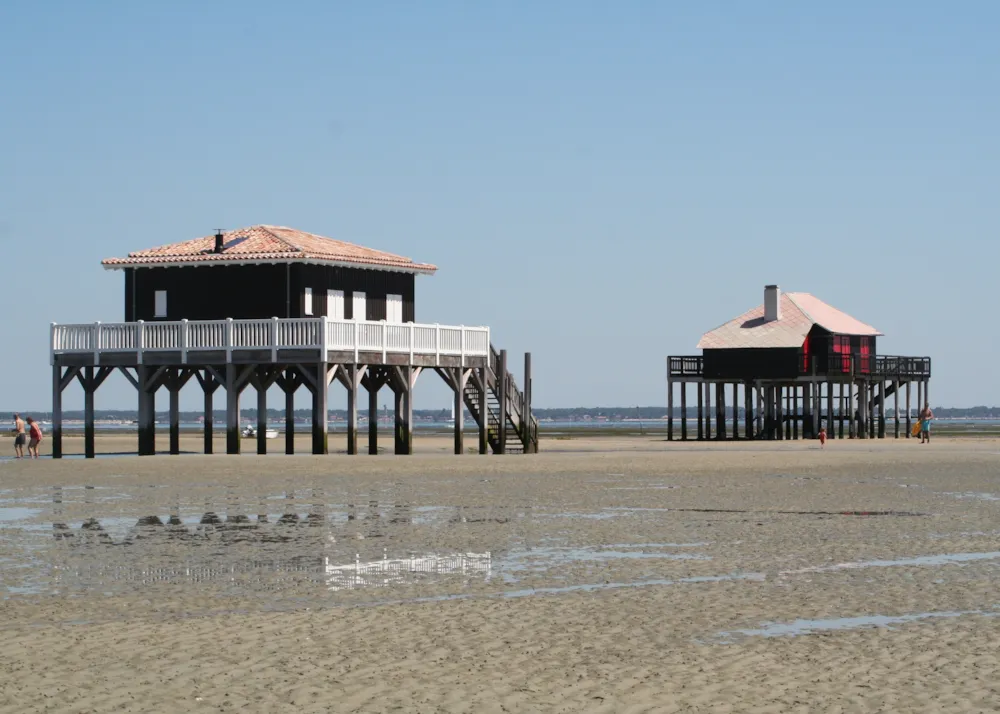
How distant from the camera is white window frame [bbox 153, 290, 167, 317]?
44.2 metres

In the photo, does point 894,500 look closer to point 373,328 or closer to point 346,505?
point 346,505

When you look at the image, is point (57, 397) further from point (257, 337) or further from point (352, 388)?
point (352, 388)


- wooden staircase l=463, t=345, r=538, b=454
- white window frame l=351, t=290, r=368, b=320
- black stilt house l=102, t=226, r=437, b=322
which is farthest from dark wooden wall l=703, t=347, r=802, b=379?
white window frame l=351, t=290, r=368, b=320

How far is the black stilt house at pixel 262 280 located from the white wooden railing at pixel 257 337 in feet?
6.75

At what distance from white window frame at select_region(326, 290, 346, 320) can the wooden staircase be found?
522 cm

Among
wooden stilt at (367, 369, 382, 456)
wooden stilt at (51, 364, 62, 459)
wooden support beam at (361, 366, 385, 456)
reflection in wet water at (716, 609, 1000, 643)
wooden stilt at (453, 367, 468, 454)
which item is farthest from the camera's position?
wooden stilt at (367, 369, 382, 456)

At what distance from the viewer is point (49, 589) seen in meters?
14.2

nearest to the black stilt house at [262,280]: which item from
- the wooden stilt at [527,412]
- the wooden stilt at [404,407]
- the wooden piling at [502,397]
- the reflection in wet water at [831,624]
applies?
the wooden stilt at [404,407]

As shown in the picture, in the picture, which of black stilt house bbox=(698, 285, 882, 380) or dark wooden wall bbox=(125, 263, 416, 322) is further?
black stilt house bbox=(698, 285, 882, 380)

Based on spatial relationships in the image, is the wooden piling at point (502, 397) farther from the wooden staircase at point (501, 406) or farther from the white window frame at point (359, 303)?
the white window frame at point (359, 303)

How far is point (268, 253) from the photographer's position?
4262 cm

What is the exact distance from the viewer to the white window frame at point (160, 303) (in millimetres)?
44241

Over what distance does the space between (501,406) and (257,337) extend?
9.79 m

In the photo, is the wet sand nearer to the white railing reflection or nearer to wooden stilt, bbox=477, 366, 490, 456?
the white railing reflection
